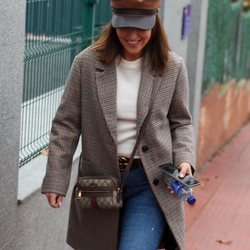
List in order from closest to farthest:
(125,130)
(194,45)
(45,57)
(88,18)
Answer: (125,130) < (45,57) < (88,18) < (194,45)

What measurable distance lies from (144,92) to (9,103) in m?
0.86

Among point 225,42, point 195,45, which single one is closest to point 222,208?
point 195,45

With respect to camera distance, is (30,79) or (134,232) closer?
(134,232)

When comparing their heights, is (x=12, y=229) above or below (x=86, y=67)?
below

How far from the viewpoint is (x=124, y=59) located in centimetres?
435

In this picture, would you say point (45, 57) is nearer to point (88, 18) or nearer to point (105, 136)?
point (88, 18)

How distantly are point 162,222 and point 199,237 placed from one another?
3.36 meters

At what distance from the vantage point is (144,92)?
4.28 m

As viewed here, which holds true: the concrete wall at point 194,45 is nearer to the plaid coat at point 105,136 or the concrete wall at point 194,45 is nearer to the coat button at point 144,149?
the plaid coat at point 105,136

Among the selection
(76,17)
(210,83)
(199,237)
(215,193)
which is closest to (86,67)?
(76,17)

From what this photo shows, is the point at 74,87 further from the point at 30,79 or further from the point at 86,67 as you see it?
the point at 30,79

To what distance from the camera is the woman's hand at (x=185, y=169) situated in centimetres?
419

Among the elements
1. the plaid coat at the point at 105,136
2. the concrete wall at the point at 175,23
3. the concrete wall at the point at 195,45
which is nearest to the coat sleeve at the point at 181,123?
the plaid coat at the point at 105,136

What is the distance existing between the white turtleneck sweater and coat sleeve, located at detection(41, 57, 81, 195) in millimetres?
214
